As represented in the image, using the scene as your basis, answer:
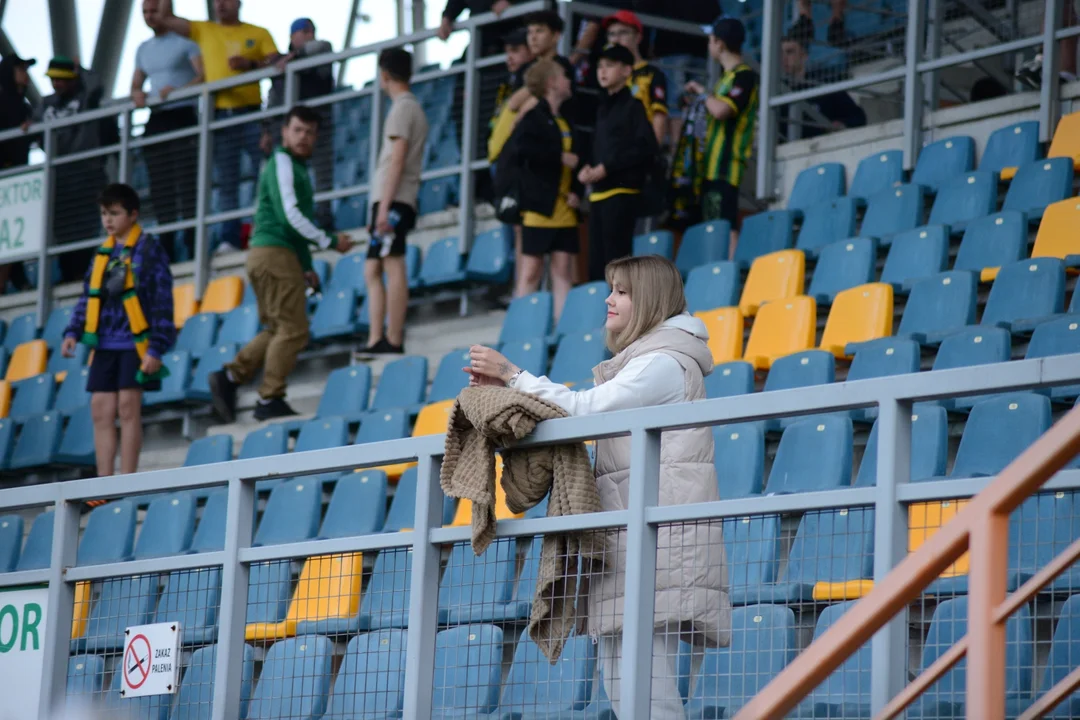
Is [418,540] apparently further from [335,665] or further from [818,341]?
[818,341]

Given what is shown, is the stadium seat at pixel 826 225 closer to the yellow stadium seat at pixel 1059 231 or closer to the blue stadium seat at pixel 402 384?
the yellow stadium seat at pixel 1059 231

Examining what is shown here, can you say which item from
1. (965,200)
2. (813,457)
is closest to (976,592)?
(813,457)

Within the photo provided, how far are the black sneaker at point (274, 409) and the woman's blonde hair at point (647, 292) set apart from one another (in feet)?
18.3

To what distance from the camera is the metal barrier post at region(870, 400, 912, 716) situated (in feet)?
11.0

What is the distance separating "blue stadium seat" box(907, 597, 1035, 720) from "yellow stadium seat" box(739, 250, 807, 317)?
14.1 feet

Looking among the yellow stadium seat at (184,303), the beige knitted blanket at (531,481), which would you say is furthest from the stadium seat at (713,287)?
the yellow stadium seat at (184,303)

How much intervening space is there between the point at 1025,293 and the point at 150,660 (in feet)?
12.4

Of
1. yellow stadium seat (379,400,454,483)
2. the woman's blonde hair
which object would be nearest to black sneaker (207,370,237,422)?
yellow stadium seat (379,400,454,483)

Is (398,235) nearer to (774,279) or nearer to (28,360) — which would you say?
(774,279)

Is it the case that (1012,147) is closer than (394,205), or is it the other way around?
(1012,147)

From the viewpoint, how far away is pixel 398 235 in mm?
9273

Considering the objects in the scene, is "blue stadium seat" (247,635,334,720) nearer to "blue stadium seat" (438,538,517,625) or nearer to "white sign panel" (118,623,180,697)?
"white sign panel" (118,623,180,697)

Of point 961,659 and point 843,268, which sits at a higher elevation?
point 843,268

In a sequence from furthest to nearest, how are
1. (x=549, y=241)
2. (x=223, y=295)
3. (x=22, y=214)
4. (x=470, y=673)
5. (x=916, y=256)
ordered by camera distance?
(x=22, y=214) → (x=223, y=295) → (x=549, y=241) → (x=916, y=256) → (x=470, y=673)
